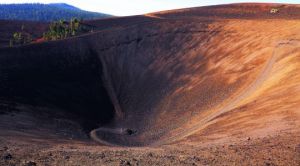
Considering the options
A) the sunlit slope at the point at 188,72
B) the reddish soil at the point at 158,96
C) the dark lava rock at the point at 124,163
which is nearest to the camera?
the dark lava rock at the point at 124,163

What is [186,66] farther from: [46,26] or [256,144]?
[46,26]

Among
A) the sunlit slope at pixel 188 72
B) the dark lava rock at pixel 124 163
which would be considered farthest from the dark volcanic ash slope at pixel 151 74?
the dark lava rock at pixel 124 163

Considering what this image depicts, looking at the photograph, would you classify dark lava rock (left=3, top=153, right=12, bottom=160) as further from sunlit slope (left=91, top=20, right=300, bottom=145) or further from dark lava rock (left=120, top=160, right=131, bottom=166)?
sunlit slope (left=91, top=20, right=300, bottom=145)

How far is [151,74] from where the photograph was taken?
2189 inches

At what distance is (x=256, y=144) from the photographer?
21141 mm

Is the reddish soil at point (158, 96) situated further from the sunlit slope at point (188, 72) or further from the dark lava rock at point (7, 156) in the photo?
the dark lava rock at point (7, 156)

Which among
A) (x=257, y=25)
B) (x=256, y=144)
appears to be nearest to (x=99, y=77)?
(x=257, y=25)

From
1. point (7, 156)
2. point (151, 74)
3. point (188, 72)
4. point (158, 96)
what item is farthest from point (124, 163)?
point (151, 74)

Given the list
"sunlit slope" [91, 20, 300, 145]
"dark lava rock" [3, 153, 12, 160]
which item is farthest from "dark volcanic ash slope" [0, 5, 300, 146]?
"dark lava rock" [3, 153, 12, 160]

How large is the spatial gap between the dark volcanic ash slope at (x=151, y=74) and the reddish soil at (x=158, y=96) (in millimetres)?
153

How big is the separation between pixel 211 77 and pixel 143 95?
27.6ft

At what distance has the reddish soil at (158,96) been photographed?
20578 millimetres

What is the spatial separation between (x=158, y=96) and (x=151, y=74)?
736 cm

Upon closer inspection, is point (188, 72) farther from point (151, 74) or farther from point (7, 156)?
point (7, 156)
